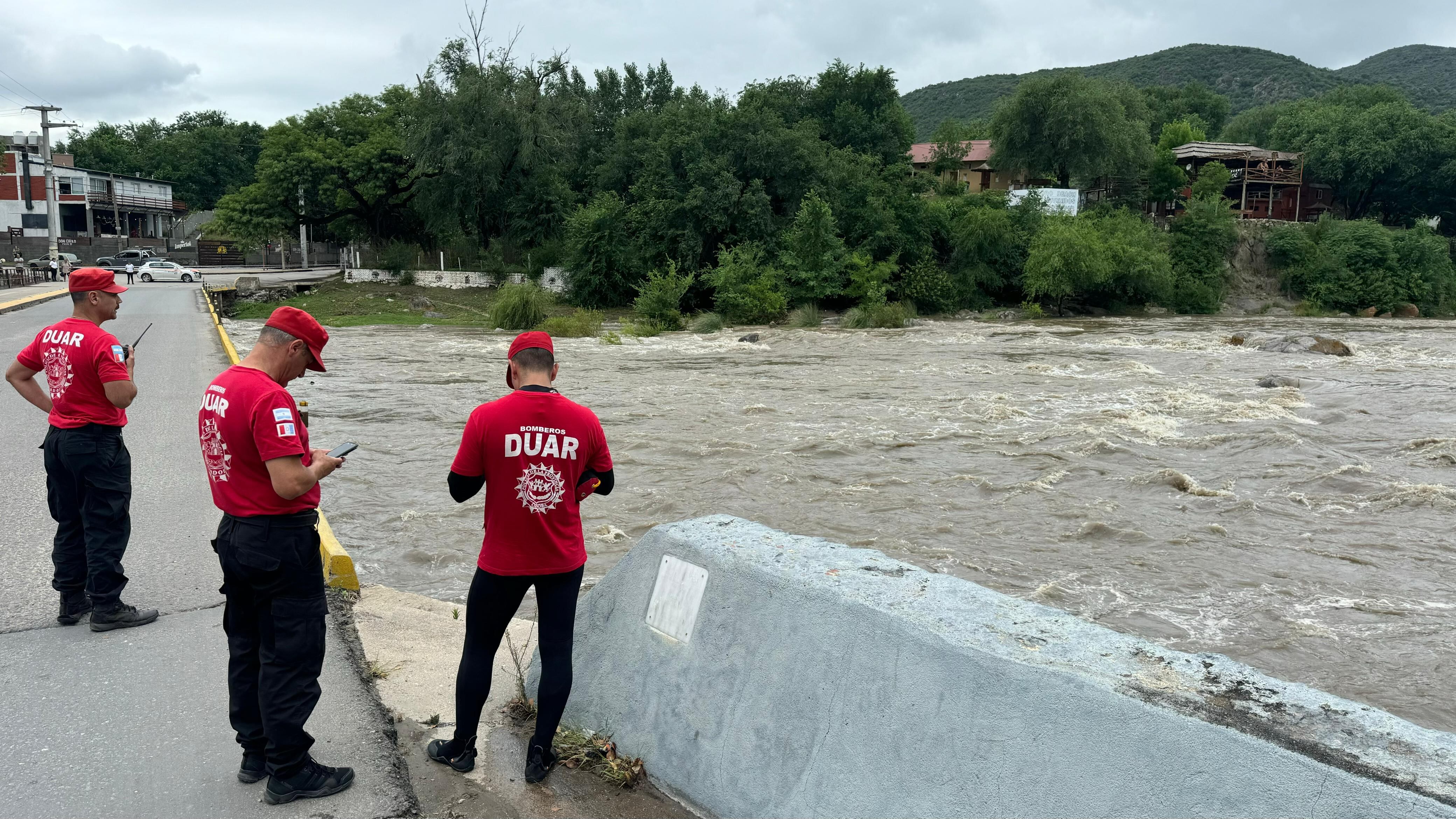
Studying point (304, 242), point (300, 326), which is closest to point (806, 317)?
point (300, 326)

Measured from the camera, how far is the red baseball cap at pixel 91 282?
5527mm

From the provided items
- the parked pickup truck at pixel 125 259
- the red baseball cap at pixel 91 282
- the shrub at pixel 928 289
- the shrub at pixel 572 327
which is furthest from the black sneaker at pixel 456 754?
the parked pickup truck at pixel 125 259

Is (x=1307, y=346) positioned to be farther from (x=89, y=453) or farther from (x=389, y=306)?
(x=389, y=306)

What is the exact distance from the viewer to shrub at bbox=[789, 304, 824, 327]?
38.5m

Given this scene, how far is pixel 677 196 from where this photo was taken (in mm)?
43375

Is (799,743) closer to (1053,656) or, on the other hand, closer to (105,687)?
(1053,656)

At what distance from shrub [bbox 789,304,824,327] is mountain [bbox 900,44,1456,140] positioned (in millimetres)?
111016

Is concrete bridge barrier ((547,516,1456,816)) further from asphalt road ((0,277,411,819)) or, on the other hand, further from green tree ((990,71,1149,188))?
green tree ((990,71,1149,188))

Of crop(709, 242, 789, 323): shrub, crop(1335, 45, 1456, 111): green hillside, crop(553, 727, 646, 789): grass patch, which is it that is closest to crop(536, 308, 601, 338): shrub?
crop(709, 242, 789, 323): shrub

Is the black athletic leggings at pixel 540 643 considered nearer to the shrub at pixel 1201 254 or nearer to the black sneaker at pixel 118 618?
the black sneaker at pixel 118 618

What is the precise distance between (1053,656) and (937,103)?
178m

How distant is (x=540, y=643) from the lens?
4.14 metres

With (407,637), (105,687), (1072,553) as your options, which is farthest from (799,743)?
(1072,553)

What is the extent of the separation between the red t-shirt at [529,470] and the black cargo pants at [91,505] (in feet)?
9.16
